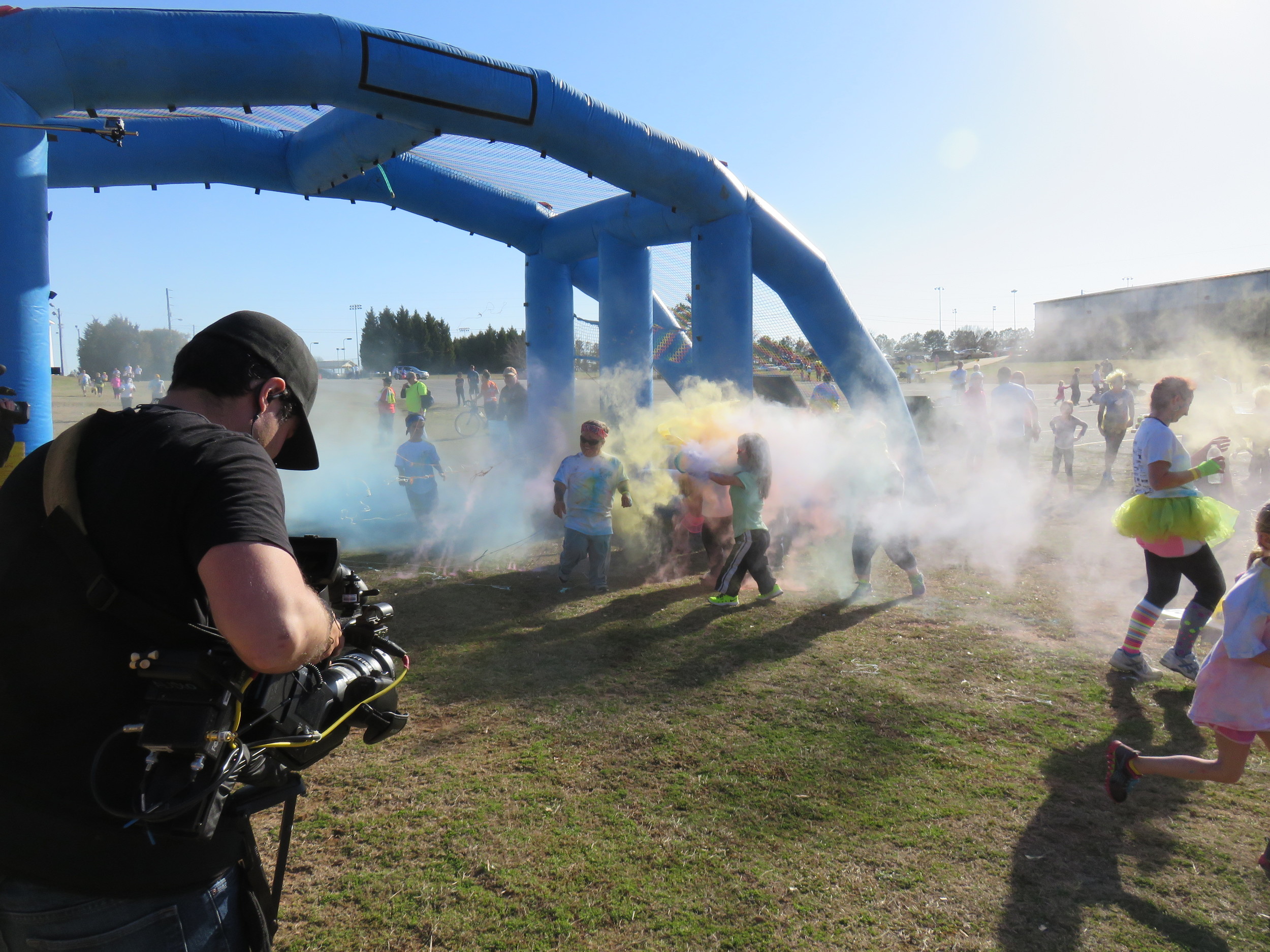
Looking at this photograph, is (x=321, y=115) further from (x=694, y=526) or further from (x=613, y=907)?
(x=613, y=907)

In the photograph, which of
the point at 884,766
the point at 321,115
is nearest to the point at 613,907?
the point at 884,766

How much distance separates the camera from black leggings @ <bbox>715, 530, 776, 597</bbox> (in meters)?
6.68

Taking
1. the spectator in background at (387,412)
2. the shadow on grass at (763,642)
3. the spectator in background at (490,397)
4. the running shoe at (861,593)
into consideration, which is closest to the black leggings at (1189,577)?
the shadow on grass at (763,642)

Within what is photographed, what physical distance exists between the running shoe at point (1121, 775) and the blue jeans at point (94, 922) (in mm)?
3677

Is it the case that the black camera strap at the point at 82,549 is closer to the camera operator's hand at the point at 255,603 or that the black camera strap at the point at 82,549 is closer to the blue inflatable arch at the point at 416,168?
A: the camera operator's hand at the point at 255,603

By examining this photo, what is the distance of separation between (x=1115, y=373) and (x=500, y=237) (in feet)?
28.5

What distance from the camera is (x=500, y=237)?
10.7m

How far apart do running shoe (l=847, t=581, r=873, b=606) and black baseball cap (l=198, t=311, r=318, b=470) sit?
19.0ft

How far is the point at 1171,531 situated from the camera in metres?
4.79

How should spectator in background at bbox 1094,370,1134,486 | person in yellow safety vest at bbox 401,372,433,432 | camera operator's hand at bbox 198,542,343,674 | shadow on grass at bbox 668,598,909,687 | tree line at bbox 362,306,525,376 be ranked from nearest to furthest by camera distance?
camera operator's hand at bbox 198,542,343,674
shadow on grass at bbox 668,598,909,687
spectator in background at bbox 1094,370,1134,486
person in yellow safety vest at bbox 401,372,433,432
tree line at bbox 362,306,525,376

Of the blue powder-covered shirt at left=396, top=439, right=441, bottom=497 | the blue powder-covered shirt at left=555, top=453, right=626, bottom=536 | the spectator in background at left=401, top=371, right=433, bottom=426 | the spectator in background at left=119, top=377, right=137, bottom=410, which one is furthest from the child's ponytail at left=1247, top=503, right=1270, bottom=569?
the spectator in background at left=119, top=377, right=137, bottom=410

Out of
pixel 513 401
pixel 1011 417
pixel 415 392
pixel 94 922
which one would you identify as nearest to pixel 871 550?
pixel 1011 417

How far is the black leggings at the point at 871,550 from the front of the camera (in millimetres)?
6820

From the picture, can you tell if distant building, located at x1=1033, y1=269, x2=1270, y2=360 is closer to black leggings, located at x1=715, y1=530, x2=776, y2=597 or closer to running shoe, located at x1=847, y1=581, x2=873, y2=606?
running shoe, located at x1=847, y1=581, x2=873, y2=606
